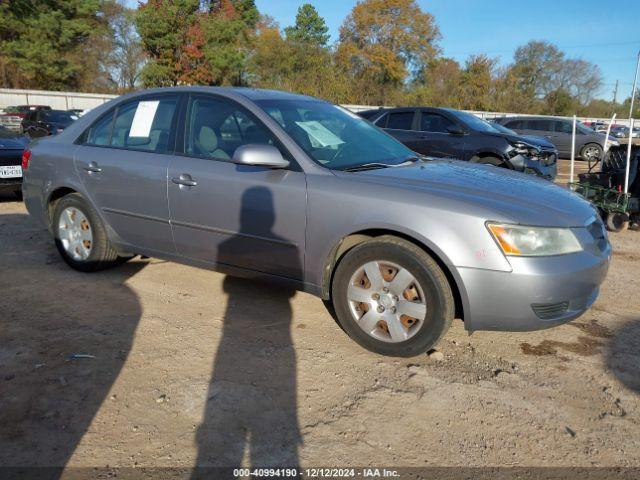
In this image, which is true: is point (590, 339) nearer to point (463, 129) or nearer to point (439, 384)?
point (439, 384)

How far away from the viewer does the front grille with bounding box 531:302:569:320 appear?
292cm

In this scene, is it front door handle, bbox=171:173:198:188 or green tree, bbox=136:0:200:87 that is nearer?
front door handle, bbox=171:173:198:188

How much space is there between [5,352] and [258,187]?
1849 mm

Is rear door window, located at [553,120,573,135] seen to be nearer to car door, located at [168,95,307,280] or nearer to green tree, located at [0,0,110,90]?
car door, located at [168,95,307,280]

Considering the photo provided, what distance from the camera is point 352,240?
10.9 ft

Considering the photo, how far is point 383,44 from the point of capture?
1866 inches

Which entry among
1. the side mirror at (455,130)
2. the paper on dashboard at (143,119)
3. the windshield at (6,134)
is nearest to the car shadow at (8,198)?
the windshield at (6,134)

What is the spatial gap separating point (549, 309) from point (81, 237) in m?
3.79

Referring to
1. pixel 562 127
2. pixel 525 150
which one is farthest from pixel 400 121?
pixel 562 127

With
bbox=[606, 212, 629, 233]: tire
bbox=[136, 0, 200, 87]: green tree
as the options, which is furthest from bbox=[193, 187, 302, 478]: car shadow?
bbox=[136, 0, 200, 87]: green tree

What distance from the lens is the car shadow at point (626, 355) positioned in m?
3.05

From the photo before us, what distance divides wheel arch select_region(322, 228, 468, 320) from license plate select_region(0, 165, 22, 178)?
20.7 ft

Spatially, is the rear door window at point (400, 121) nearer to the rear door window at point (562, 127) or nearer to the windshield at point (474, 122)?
the windshield at point (474, 122)

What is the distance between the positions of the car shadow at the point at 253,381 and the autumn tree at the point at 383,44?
43.7 m
